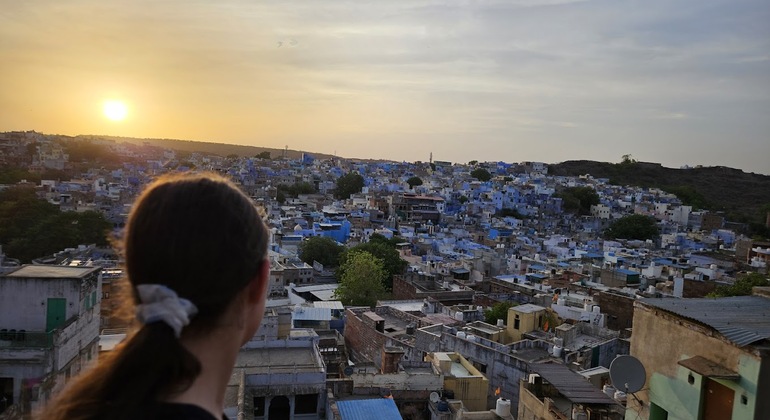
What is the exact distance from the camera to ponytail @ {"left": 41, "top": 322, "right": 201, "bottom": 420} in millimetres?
1069

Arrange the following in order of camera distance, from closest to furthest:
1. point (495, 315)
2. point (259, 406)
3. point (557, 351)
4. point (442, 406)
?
point (259, 406) → point (442, 406) → point (557, 351) → point (495, 315)

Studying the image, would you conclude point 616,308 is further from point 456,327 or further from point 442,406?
point 442,406

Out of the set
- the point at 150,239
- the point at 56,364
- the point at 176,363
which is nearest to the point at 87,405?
the point at 176,363

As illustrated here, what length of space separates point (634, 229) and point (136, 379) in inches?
1851

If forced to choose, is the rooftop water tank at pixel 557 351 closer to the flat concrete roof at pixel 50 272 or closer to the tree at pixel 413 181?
the flat concrete roof at pixel 50 272

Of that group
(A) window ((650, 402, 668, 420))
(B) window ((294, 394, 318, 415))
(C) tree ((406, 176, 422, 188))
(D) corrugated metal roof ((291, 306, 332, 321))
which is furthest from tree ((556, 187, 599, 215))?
(A) window ((650, 402, 668, 420))

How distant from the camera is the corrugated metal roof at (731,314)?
5055 millimetres

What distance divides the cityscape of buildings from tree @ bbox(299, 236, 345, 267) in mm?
1190

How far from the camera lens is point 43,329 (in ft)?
30.1

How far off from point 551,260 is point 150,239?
3103 cm

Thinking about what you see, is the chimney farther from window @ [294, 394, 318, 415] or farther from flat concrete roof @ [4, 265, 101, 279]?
flat concrete roof @ [4, 265, 101, 279]

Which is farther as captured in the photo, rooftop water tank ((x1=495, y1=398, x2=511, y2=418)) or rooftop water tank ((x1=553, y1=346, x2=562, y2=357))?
rooftop water tank ((x1=553, y1=346, x2=562, y2=357))

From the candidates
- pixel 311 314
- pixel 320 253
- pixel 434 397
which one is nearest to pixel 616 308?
pixel 311 314

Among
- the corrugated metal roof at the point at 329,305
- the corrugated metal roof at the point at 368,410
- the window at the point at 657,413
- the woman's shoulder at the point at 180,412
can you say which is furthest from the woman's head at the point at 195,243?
the corrugated metal roof at the point at 329,305
